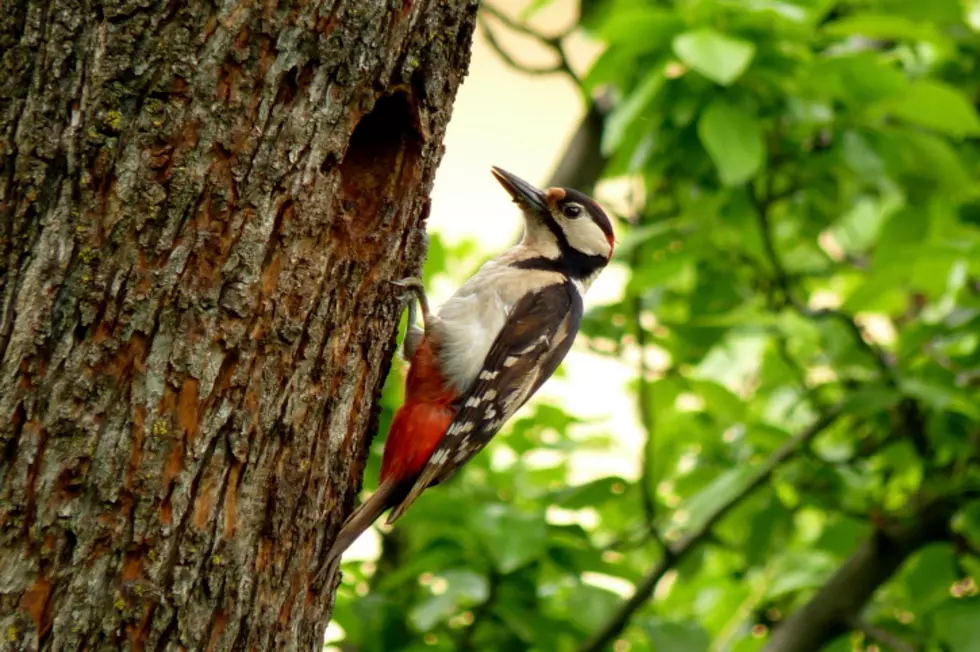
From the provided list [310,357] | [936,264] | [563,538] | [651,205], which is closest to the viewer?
[310,357]

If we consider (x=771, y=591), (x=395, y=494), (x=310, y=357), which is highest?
(x=310, y=357)

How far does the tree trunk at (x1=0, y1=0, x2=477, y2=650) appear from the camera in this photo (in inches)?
78.5

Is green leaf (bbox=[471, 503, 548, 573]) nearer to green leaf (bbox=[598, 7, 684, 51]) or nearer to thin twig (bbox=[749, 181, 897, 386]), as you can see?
thin twig (bbox=[749, 181, 897, 386])

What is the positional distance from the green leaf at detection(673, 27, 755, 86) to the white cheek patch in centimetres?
95

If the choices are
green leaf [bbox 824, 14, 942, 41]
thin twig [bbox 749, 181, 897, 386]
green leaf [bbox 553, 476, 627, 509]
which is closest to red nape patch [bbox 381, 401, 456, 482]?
green leaf [bbox 553, 476, 627, 509]

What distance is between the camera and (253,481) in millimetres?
2170

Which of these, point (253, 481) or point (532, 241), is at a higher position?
point (532, 241)

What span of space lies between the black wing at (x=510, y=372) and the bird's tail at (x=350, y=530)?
255mm

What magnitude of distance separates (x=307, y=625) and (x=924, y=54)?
138 inches

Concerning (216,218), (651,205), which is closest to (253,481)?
(216,218)

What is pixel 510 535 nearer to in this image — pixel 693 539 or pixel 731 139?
pixel 693 539

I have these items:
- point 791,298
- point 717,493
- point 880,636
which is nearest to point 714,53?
point 791,298

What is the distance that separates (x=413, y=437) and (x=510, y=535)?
20.2 inches

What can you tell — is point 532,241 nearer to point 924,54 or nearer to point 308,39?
point 924,54
